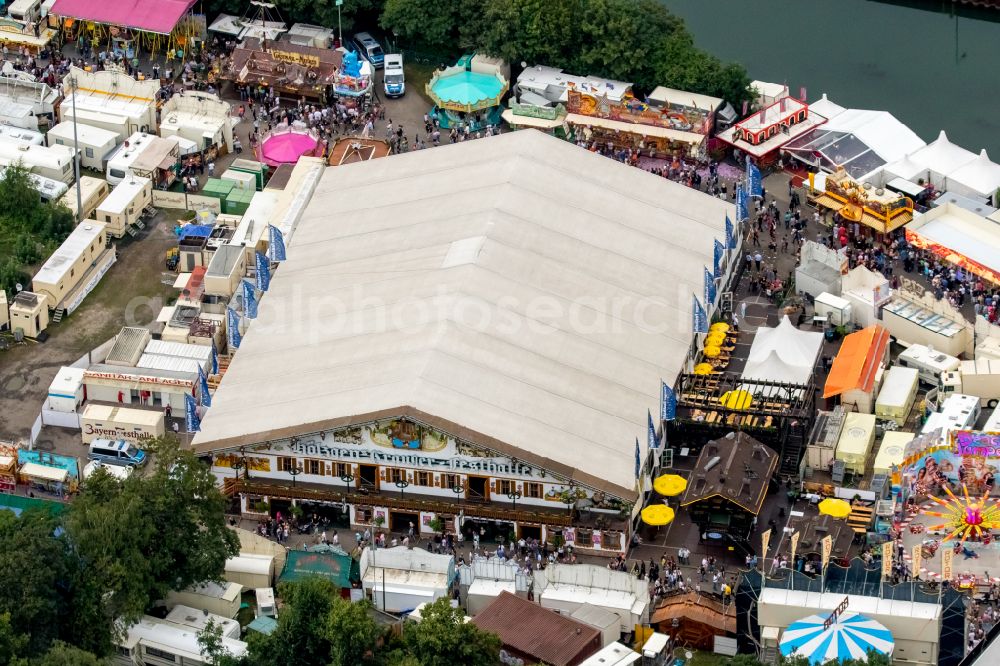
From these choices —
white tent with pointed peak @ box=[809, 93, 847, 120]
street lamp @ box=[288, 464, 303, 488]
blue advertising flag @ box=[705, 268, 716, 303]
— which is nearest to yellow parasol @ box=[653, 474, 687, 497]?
blue advertising flag @ box=[705, 268, 716, 303]

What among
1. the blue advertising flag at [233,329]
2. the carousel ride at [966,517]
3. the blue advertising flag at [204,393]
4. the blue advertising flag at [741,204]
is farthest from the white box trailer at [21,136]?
the carousel ride at [966,517]

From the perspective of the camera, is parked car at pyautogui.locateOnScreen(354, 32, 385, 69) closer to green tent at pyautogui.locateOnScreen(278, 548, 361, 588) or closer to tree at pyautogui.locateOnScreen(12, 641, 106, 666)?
green tent at pyautogui.locateOnScreen(278, 548, 361, 588)

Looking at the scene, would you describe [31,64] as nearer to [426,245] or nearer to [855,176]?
[426,245]

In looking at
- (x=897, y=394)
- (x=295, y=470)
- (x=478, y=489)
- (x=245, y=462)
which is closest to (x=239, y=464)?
(x=245, y=462)

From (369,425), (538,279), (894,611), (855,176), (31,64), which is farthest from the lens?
(31,64)

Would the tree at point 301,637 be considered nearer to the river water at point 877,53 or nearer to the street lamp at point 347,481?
the street lamp at point 347,481

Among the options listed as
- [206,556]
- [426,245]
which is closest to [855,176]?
[426,245]
